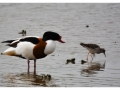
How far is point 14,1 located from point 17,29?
957 mm

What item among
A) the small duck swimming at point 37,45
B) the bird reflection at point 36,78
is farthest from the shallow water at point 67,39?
the small duck swimming at point 37,45

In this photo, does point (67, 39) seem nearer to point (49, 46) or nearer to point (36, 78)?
point (49, 46)

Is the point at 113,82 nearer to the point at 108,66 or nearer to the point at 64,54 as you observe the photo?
the point at 108,66

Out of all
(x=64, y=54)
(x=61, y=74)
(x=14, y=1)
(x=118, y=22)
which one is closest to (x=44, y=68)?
(x=61, y=74)

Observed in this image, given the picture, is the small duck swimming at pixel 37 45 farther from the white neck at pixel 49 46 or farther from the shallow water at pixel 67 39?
the shallow water at pixel 67 39

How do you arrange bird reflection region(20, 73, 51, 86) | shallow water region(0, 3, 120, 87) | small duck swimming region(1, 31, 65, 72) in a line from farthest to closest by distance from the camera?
small duck swimming region(1, 31, 65, 72) → shallow water region(0, 3, 120, 87) → bird reflection region(20, 73, 51, 86)

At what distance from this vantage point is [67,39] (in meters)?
9.80

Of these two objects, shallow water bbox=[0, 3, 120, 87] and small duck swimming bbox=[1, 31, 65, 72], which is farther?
small duck swimming bbox=[1, 31, 65, 72]

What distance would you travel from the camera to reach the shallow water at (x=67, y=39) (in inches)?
281

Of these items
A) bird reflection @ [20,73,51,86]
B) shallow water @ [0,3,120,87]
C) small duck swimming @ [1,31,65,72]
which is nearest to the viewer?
bird reflection @ [20,73,51,86]

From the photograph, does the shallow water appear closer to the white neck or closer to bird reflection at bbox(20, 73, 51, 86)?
bird reflection at bbox(20, 73, 51, 86)

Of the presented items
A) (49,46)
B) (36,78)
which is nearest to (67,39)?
(49,46)

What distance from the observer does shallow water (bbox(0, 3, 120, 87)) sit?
714 centimetres

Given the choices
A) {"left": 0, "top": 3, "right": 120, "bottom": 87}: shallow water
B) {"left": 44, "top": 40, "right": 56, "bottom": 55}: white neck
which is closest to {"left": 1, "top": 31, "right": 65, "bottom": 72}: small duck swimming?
{"left": 44, "top": 40, "right": 56, "bottom": 55}: white neck
